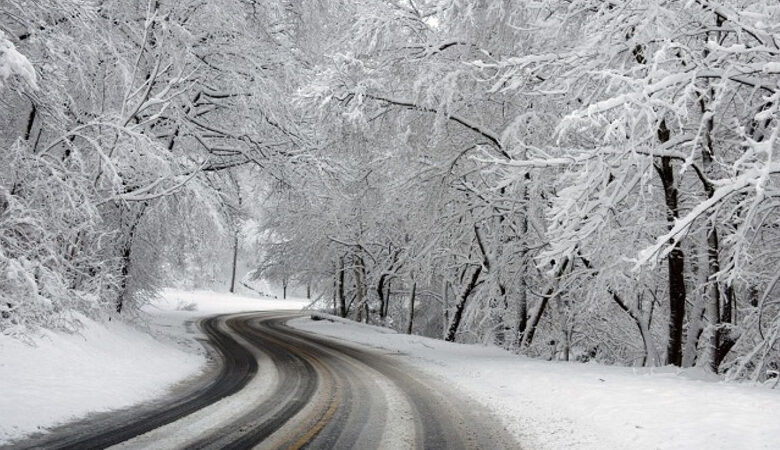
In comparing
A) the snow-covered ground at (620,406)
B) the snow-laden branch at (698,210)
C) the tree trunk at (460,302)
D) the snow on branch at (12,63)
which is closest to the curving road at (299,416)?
the snow-covered ground at (620,406)

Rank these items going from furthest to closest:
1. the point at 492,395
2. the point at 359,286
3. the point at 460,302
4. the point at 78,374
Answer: the point at 359,286 < the point at 460,302 < the point at 492,395 < the point at 78,374

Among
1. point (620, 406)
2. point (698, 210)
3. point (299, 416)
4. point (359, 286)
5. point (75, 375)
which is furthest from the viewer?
point (359, 286)

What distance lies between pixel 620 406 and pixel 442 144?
8.41m

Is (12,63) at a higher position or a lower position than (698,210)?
higher

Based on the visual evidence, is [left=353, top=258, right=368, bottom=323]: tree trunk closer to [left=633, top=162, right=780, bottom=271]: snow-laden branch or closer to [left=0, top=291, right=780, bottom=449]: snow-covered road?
[left=0, top=291, right=780, bottom=449]: snow-covered road

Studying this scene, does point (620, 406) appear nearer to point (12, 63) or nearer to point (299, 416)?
point (299, 416)

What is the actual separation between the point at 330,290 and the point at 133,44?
82.6 ft

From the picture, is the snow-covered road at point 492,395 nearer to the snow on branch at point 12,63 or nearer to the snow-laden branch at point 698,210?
the snow-laden branch at point 698,210

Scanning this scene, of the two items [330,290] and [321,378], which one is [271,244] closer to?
[330,290]

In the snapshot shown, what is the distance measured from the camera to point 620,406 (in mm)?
8297

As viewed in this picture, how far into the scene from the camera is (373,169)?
56.5ft

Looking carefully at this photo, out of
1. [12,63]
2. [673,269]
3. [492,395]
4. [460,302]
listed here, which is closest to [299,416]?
[492,395]

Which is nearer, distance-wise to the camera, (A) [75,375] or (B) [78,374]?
(A) [75,375]

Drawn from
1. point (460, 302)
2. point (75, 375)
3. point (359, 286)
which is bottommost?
point (75, 375)
